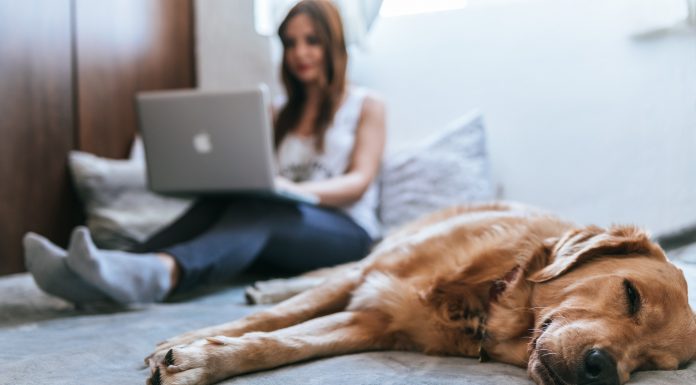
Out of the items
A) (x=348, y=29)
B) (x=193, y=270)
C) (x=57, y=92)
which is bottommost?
(x=193, y=270)

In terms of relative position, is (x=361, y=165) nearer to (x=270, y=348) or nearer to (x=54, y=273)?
(x=54, y=273)

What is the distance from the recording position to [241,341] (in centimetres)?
125

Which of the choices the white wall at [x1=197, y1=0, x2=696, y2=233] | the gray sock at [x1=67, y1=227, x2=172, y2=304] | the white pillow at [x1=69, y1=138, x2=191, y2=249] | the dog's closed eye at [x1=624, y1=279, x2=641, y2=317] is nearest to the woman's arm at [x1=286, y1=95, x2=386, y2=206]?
the white wall at [x1=197, y1=0, x2=696, y2=233]

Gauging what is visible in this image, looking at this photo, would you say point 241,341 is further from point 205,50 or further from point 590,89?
point 205,50

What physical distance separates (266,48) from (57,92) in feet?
3.92

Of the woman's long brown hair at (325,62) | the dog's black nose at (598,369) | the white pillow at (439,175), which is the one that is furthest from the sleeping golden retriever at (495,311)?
the woman's long brown hair at (325,62)

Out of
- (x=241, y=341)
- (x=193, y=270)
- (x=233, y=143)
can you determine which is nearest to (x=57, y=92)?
(x=233, y=143)

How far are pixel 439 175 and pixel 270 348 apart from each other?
167 centimetres

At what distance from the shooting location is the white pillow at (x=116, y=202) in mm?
2924

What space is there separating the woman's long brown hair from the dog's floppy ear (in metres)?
1.58

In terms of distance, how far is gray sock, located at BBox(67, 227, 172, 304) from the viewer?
5.65 feet

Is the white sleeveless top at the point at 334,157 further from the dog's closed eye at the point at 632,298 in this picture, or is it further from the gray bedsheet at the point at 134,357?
the dog's closed eye at the point at 632,298

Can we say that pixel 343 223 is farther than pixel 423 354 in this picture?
Yes

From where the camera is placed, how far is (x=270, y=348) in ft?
4.18
